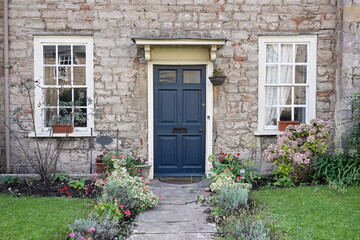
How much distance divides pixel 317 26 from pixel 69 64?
494cm

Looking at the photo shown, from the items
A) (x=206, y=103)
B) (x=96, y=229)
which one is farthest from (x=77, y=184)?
(x=206, y=103)

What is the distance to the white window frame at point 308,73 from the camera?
24.8ft

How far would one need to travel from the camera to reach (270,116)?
25.3 feet

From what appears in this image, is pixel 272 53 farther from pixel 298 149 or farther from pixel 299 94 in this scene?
pixel 298 149

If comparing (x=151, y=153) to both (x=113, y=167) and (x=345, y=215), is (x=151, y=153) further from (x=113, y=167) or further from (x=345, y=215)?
(x=345, y=215)

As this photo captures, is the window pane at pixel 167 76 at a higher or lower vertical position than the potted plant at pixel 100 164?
higher

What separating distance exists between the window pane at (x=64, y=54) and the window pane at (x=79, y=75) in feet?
0.71

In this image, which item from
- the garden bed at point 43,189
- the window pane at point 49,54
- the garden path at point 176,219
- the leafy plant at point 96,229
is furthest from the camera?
the window pane at point 49,54

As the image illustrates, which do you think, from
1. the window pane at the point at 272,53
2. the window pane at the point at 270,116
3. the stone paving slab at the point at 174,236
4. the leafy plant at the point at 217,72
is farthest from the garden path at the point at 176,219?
the window pane at the point at 272,53

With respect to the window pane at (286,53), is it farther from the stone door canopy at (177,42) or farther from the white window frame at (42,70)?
the white window frame at (42,70)

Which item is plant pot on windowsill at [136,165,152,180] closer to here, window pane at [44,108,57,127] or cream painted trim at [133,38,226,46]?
window pane at [44,108,57,127]

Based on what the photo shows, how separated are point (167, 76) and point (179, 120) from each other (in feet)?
2.97

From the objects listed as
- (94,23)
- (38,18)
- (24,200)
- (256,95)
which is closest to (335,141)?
(256,95)

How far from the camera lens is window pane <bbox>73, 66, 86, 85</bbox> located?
7543 millimetres
